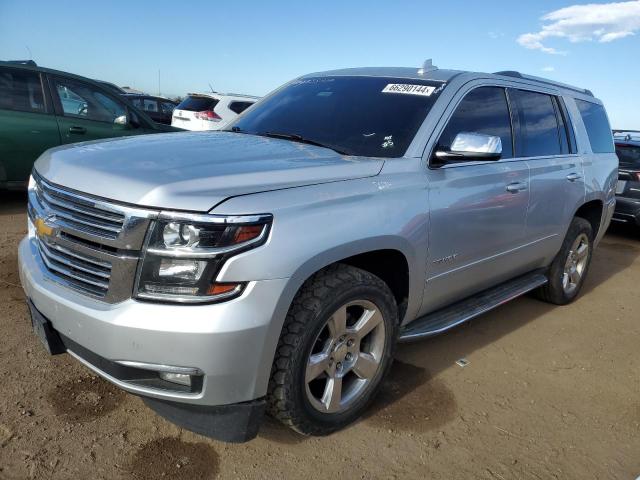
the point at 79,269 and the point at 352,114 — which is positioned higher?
the point at 352,114

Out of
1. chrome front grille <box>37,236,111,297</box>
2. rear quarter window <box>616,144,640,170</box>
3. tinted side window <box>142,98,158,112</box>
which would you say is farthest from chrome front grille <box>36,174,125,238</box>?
tinted side window <box>142,98,158,112</box>

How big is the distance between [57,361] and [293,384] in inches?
63.6

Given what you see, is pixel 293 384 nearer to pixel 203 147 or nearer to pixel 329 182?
pixel 329 182

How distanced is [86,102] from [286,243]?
5.79 m

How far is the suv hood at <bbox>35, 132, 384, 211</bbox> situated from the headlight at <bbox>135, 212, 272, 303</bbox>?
2.9 inches

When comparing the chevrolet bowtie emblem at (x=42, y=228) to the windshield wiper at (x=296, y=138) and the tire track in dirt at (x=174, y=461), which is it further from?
the windshield wiper at (x=296, y=138)

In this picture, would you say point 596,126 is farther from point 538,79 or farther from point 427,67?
point 427,67

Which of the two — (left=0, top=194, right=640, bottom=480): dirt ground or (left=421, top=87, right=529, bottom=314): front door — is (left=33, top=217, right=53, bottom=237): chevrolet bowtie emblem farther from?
(left=421, top=87, right=529, bottom=314): front door

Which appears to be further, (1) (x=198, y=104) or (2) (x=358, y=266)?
(1) (x=198, y=104)

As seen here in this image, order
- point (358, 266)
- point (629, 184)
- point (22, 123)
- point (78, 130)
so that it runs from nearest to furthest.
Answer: point (358, 266) < point (22, 123) < point (78, 130) < point (629, 184)

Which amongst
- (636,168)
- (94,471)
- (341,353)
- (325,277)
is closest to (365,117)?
(325,277)

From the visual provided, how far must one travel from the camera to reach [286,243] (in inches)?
82.4

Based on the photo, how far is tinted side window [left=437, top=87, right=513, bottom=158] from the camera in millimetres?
3121

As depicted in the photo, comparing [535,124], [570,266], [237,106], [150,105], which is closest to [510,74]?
[535,124]
